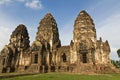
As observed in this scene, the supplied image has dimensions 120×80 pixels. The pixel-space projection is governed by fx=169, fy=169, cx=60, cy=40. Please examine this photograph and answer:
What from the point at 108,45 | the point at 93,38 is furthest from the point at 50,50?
the point at 108,45

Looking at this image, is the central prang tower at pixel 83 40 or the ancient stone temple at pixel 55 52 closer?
the ancient stone temple at pixel 55 52

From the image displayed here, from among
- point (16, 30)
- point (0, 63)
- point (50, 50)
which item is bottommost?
point (0, 63)

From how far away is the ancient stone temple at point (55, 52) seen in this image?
2662cm

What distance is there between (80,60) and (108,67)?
4.37 m

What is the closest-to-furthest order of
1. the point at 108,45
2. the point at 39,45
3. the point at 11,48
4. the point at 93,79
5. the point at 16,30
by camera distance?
the point at 93,79
the point at 108,45
the point at 39,45
the point at 11,48
the point at 16,30

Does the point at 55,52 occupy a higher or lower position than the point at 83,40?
lower

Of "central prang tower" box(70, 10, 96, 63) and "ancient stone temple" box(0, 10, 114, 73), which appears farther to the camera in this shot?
"central prang tower" box(70, 10, 96, 63)

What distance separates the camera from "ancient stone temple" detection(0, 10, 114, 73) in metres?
26.6

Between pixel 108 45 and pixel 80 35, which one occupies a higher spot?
pixel 80 35

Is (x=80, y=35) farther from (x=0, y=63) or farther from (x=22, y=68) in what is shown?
(x=0, y=63)

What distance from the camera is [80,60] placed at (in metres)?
26.9

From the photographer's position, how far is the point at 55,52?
29938mm

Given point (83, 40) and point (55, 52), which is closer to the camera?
point (83, 40)

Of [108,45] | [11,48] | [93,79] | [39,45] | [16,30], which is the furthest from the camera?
[16,30]
